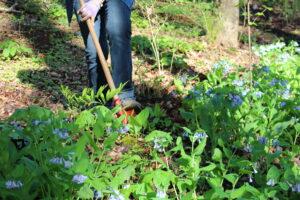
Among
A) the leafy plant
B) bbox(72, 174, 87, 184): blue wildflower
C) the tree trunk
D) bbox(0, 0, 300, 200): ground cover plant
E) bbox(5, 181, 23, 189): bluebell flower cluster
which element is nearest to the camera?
bbox(5, 181, 23, 189): bluebell flower cluster

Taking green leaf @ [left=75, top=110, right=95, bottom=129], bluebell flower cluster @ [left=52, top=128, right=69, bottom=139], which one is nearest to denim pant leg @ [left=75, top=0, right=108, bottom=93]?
green leaf @ [left=75, top=110, right=95, bottom=129]

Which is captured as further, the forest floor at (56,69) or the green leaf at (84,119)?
the forest floor at (56,69)

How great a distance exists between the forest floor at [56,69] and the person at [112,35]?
54 cm

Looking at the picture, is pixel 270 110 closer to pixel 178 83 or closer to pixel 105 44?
pixel 178 83

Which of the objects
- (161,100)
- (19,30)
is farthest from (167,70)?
(19,30)

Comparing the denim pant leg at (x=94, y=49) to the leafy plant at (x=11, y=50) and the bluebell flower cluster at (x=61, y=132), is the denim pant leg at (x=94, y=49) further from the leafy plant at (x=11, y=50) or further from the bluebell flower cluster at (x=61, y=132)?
the leafy plant at (x=11, y=50)

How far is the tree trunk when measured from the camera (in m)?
6.32

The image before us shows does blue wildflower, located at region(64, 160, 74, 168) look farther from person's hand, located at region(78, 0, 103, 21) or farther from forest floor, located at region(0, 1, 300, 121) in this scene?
forest floor, located at region(0, 1, 300, 121)

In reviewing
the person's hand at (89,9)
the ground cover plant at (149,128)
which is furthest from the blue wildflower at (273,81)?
the person's hand at (89,9)

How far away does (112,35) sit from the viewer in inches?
110

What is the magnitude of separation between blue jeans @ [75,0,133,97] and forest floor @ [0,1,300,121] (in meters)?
0.55

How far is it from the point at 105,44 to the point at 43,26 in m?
3.62

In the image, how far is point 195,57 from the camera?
5.57m

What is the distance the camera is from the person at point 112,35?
275cm
